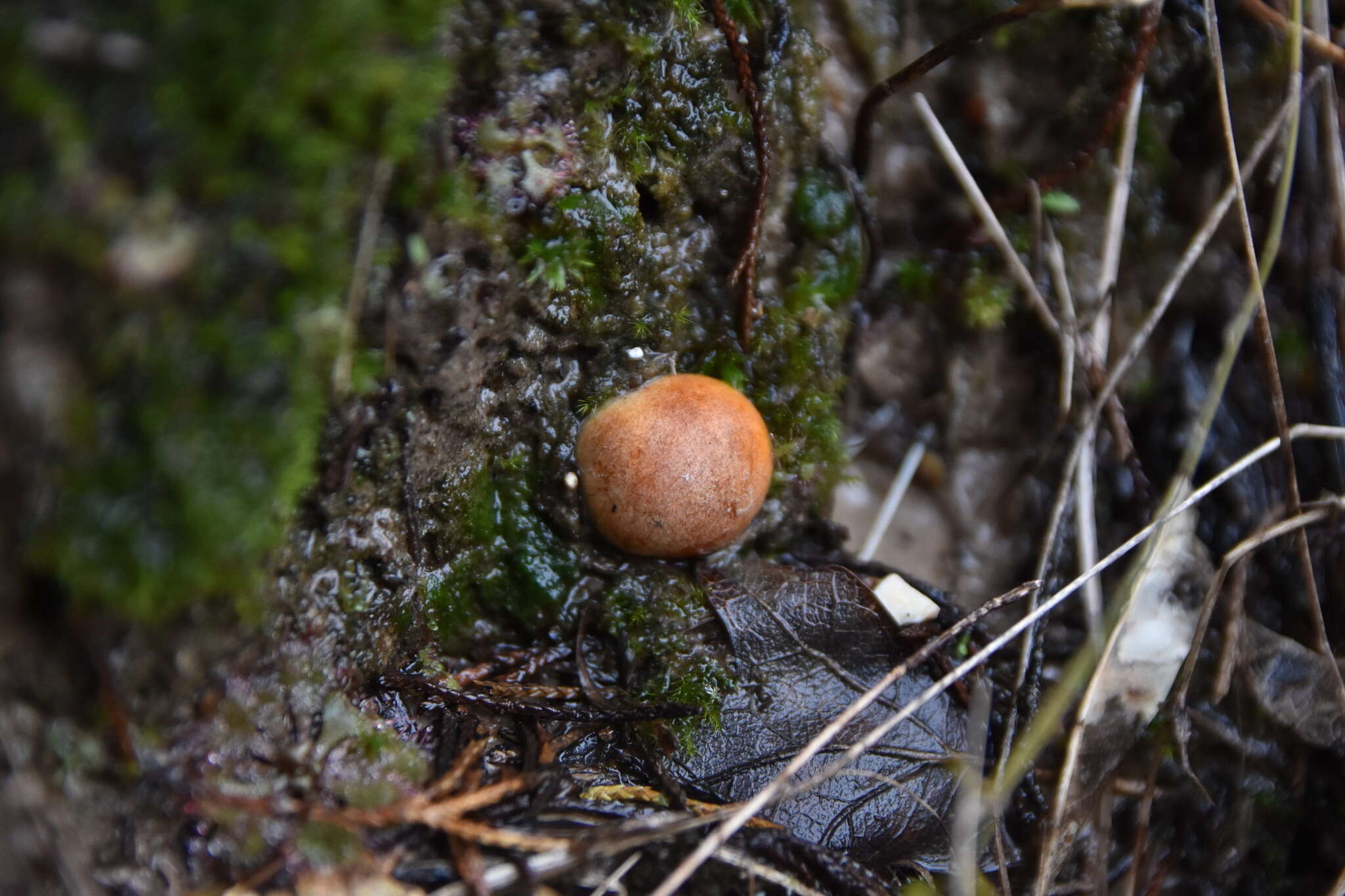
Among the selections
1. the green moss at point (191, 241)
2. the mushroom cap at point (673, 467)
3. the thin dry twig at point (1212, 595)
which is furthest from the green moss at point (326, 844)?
the thin dry twig at point (1212, 595)

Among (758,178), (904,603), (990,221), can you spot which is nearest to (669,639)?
(904,603)

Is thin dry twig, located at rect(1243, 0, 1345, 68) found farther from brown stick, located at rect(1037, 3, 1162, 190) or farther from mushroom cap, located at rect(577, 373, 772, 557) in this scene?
mushroom cap, located at rect(577, 373, 772, 557)

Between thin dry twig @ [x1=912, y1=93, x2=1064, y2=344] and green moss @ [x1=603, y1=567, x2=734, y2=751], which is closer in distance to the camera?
green moss @ [x1=603, y1=567, x2=734, y2=751]

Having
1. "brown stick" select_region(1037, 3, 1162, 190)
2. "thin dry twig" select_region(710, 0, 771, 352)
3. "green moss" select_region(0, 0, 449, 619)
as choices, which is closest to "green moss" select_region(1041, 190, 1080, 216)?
"brown stick" select_region(1037, 3, 1162, 190)

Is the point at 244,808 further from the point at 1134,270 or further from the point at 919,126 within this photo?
the point at 1134,270

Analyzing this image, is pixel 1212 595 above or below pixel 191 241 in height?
below

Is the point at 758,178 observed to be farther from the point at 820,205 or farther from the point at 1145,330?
the point at 1145,330

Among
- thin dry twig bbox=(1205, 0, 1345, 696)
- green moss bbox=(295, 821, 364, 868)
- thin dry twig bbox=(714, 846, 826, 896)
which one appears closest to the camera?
green moss bbox=(295, 821, 364, 868)
